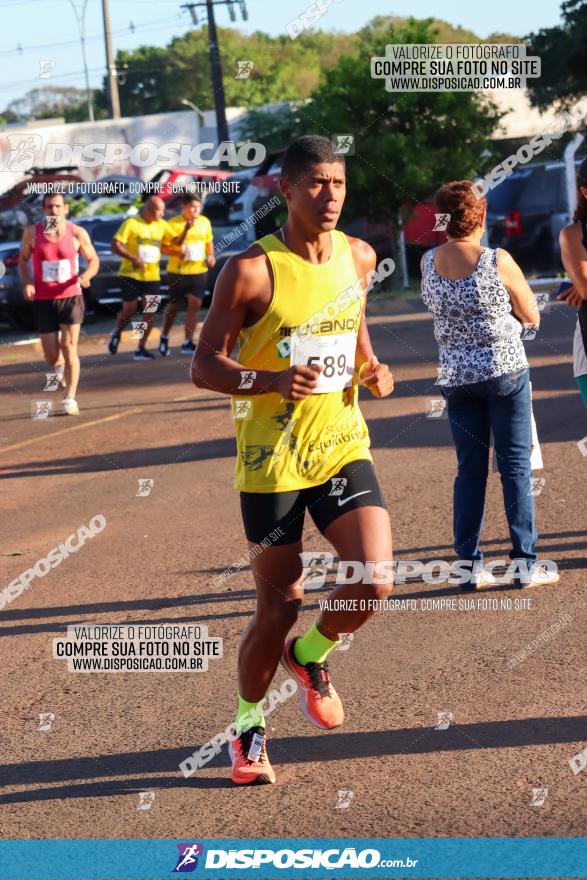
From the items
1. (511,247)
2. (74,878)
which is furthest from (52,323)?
(511,247)

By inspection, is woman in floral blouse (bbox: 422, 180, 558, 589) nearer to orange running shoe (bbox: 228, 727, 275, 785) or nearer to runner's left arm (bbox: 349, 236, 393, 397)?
runner's left arm (bbox: 349, 236, 393, 397)

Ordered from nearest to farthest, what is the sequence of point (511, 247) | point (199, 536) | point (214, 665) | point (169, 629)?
point (214, 665) → point (169, 629) → point (199, 536) → point (511, 247)

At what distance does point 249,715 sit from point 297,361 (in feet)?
4.07

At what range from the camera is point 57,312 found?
13.4 metres

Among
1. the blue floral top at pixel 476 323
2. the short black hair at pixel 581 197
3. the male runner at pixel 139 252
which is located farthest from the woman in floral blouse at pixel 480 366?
the male runner at pixel 139 252

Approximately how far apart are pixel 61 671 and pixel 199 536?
2.47 meters

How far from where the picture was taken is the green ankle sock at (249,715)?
15.7 ft

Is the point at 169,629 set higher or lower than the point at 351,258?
lower

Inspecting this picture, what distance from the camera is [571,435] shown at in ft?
35.0

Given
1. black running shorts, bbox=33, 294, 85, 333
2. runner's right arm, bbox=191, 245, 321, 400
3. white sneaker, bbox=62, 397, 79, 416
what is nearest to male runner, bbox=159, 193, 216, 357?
white sneaker, bbox=62, 397, 79, 416

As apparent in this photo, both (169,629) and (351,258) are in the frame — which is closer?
(351,258)

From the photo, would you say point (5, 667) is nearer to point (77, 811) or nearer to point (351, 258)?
point (77, 811)

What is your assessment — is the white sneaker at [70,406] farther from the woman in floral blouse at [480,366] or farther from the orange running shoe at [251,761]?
the orange running shoe at [251,761]

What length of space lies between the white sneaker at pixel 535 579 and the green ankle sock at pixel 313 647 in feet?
7.27
